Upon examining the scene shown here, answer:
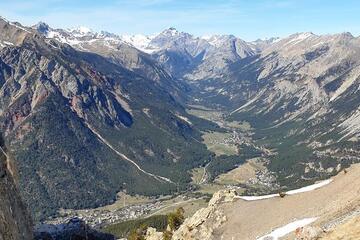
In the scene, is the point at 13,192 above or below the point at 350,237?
above

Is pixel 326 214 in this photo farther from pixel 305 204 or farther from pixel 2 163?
pixel 2 163

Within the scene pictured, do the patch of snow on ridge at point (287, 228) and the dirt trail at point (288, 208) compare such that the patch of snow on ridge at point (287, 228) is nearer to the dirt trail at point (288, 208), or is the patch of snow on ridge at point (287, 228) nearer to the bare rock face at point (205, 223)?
the dirt trail at point (288, 208)

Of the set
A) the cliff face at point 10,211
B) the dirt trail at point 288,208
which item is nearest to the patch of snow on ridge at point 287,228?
the dirt trail at point 288,208

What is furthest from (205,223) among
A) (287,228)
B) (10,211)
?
(10,211)

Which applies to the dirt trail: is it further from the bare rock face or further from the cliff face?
the cliff face

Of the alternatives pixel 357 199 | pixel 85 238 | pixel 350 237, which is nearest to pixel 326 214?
pixel 357 199

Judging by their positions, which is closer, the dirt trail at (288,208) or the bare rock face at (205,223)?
the dirt trail at (288,208)

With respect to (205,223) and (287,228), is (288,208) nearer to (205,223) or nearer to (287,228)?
(287,228)
